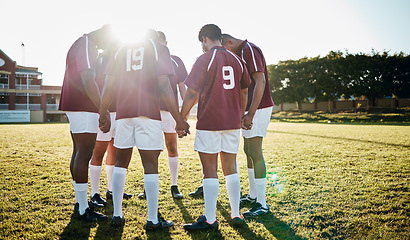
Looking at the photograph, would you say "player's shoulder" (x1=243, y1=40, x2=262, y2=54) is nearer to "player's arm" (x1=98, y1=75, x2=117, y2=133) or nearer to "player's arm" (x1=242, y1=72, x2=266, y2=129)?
"player's arm" (x1=242, y1=72, x2=266, y2=129)

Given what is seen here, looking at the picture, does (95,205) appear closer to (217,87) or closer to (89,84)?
(89,84)

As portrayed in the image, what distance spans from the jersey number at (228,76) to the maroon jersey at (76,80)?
1.47 m

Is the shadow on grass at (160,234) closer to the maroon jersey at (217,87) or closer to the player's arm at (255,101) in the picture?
the maroon jersey at (217,87)

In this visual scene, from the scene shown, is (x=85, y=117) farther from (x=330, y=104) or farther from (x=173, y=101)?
(x=330, y=104)

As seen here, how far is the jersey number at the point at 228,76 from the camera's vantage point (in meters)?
2.81

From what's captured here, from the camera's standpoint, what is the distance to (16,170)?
5363 millimetres

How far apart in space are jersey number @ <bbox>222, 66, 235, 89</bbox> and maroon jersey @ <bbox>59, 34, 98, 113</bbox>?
4.82ft

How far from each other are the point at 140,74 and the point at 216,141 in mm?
1049

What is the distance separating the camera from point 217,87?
278 centimetres

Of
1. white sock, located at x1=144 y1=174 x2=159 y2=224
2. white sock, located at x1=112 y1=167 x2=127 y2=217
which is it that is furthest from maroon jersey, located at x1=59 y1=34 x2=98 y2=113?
white sock, located at x1=144 y1=174 x2=159 y2=224

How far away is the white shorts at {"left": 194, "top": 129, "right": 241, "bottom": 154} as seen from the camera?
9.03 feet

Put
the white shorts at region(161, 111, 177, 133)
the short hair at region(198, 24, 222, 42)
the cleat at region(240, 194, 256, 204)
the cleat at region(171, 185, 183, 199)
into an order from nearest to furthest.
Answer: the short hair at region(198, 24, 222, 42) → the cleat at region(240, 194, 256, 204) → the cleat at region(171, 185, 183, 199) → the white shorts at region(161, 111, 177, 133)

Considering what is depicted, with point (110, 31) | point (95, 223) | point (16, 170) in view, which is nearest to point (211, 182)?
point (95, 223)

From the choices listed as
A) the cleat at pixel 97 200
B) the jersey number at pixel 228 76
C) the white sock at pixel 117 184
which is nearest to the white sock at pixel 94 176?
the cleat at pixel 97 200
